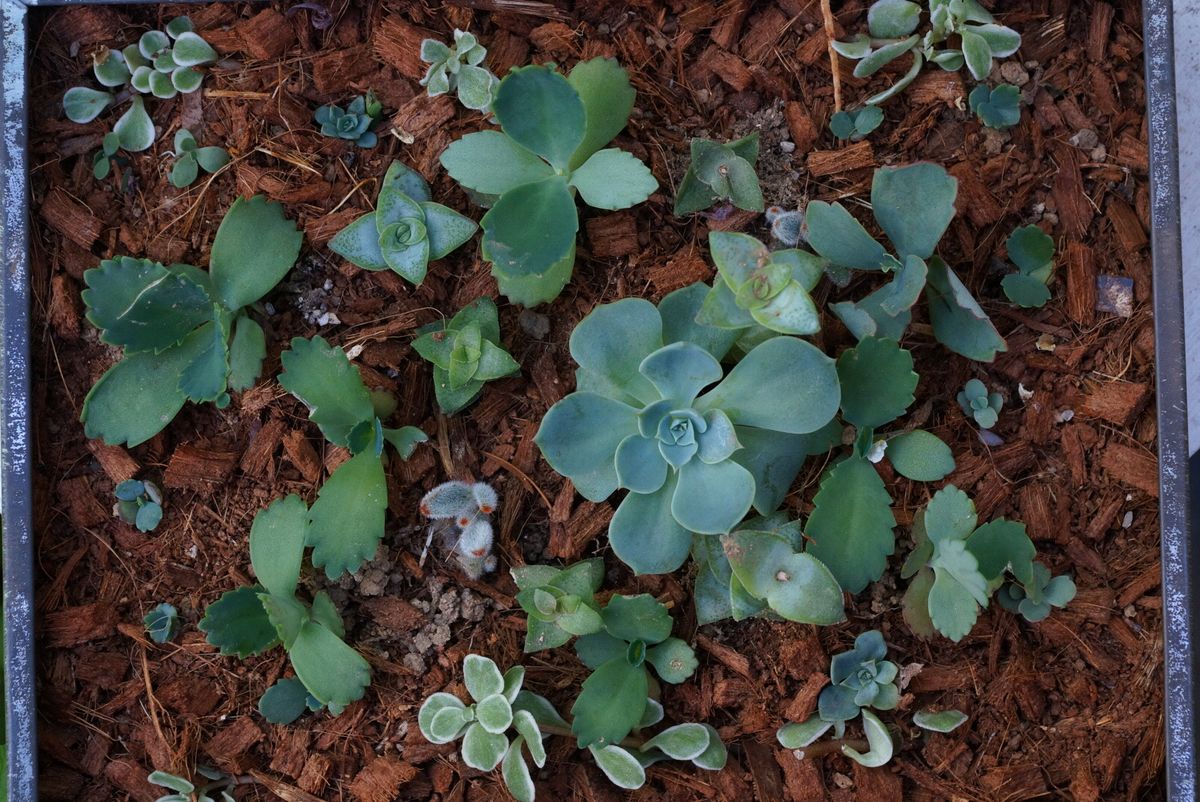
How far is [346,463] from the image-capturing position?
134 centimetres

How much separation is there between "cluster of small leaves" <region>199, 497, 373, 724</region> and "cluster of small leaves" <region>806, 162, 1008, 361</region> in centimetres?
75

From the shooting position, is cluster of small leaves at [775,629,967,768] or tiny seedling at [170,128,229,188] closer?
cluster of small leaves at [775,629,967,768]

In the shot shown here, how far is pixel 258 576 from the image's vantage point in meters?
1.35

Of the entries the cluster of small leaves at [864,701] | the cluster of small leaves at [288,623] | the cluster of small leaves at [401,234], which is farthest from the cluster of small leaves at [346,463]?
the cluster of small leaves at [864,701]

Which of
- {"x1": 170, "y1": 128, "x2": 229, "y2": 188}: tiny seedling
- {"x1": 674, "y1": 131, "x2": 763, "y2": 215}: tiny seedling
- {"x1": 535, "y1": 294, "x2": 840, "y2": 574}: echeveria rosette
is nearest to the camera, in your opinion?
{"x1": 535, "y1": 294, "x2": 840, "y2": 574}: echeveria rosette

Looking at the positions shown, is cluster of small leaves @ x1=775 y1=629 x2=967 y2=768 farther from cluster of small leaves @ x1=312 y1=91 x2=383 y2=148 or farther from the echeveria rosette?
cluster of small leaves @ x1=312 y1=91 x2=383 y2=148

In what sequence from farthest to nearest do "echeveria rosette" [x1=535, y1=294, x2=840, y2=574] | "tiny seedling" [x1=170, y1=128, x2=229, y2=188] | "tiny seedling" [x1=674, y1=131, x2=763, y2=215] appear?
"tiny seedling" [x1=170, y1=128, x2=229, y2=188] → "tiny seedling" [x1=674, y1=131, x2=763, y2=215] → "echeveria rosette" [x1=535, y1=294, x2=840, y2=574]

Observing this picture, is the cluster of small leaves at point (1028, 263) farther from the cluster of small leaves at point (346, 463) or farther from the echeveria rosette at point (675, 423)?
the cluster of small leaves at point (346, 463)

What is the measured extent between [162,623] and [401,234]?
68 centimetres

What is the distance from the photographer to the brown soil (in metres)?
1.34

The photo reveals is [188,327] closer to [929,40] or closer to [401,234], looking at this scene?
[401,234]

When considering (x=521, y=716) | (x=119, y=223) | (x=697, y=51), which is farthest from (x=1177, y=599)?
(x=119, y=223)

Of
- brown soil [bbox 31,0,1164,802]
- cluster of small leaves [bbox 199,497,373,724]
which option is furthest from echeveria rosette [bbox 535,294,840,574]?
cluster of small leaves [bbox 199,497,373,724]

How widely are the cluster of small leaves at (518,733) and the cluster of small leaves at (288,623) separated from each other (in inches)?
5.0
